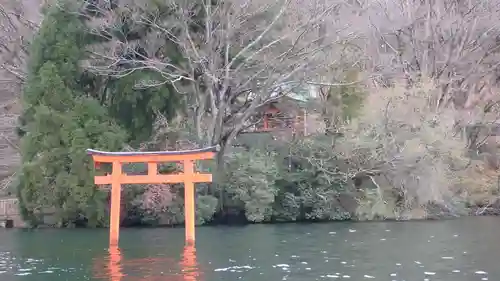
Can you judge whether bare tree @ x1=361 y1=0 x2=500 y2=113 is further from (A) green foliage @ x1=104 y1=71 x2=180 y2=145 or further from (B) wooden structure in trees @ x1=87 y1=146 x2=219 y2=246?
(B) wooden structure in trees @ x1=87 y1=146 x2=219 y2=246

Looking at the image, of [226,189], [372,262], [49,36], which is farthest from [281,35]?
[372,262]

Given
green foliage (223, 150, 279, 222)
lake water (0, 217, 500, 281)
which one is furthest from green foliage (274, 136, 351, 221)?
lake water (0, 217, 500, 281)

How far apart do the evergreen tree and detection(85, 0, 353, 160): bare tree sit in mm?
1404

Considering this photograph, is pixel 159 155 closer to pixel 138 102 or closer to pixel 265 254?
pixel 265 254

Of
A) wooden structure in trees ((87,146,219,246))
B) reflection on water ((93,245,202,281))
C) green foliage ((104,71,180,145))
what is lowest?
reflection on water ((93,245,202,281))

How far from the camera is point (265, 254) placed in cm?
1994

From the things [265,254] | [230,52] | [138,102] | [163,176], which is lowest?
[265,254]

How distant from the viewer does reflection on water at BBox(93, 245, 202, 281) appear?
51.1 ft

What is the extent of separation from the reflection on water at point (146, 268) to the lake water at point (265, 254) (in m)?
0.02

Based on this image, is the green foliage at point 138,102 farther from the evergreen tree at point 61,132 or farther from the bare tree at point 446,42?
the bare tree at point 446,42

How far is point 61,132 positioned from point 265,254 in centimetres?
1328

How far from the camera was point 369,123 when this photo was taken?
32719 mm

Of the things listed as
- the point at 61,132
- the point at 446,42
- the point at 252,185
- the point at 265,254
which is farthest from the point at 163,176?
the point at 446,42

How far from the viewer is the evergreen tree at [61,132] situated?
97.1 ft
